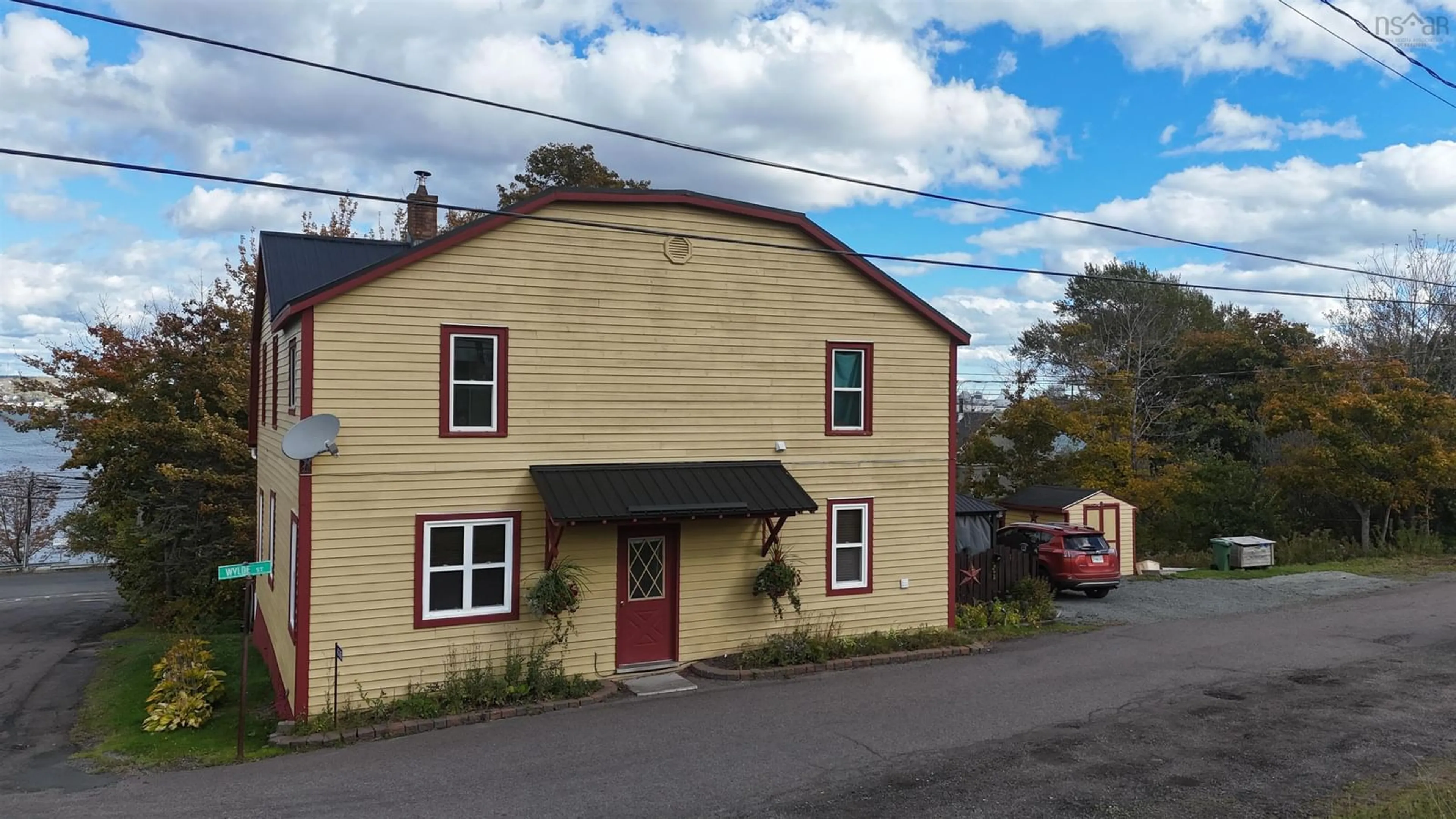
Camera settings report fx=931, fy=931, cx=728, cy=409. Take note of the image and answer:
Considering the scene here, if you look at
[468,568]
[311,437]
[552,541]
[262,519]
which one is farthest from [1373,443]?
[262,519]

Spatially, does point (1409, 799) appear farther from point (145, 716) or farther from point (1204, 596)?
point (145, 716)

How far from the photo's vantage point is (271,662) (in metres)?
14.8

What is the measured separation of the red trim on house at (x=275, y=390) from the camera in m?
14.9

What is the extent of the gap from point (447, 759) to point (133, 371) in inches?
706

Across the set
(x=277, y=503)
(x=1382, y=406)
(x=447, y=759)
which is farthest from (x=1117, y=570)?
(x=277, y=503)

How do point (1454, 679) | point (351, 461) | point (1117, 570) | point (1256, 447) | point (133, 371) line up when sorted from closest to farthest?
point (351, 461), point (1454, 679), point (1117, 570), point (133, 371), point (1256, 447)

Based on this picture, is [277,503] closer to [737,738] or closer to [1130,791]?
[737,738]

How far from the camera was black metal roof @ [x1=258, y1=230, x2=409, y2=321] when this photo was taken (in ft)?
47.3

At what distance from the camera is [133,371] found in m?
23.0

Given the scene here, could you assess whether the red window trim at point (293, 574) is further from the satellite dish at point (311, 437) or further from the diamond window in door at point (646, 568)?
the diamond window in door at point (646, 568)

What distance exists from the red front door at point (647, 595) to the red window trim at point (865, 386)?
314 centimetres

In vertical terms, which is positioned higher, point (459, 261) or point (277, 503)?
point (459, 261)

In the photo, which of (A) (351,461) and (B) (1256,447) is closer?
(A) (351,461)

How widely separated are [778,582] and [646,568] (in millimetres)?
1975
